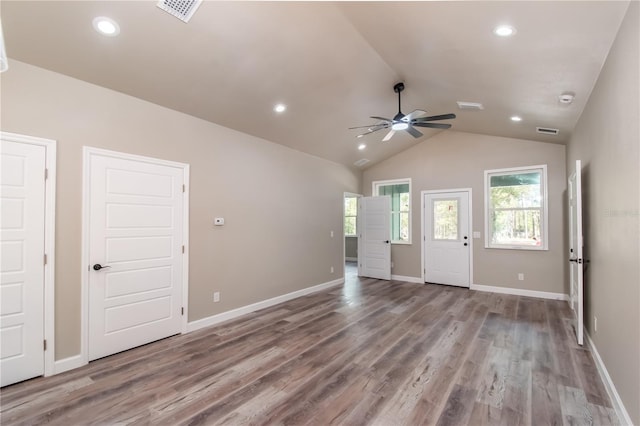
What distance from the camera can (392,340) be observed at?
12.2 ft

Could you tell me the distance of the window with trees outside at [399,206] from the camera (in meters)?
7.29

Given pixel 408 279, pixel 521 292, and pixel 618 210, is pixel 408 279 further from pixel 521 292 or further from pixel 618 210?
pixel 618 210

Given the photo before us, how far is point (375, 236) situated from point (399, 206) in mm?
950

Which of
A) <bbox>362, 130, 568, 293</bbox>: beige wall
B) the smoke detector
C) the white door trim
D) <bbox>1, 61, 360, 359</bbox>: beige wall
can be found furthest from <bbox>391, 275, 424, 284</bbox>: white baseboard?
the white door trim

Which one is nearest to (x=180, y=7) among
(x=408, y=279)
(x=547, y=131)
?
(x=547, y=131)

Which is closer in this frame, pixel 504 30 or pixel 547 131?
pixel 504 30

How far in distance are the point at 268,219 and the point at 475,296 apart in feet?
13.6

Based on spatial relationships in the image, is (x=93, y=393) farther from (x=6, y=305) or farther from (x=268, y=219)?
(x=268, y=219)

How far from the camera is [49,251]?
287 centimetres

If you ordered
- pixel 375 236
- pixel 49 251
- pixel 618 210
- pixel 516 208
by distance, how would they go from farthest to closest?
1. pixel 375 236
2. pixel 516 208
3. pixel 49 251
4. pixel 618 210

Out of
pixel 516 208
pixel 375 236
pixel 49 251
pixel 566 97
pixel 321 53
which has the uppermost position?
pixel 321 53

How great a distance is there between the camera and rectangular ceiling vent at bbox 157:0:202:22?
8.01ft

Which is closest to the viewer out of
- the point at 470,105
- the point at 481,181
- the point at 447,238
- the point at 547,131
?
the point at 470,105

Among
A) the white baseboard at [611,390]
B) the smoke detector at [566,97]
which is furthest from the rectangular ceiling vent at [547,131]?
the white baseboard at [611,390]
